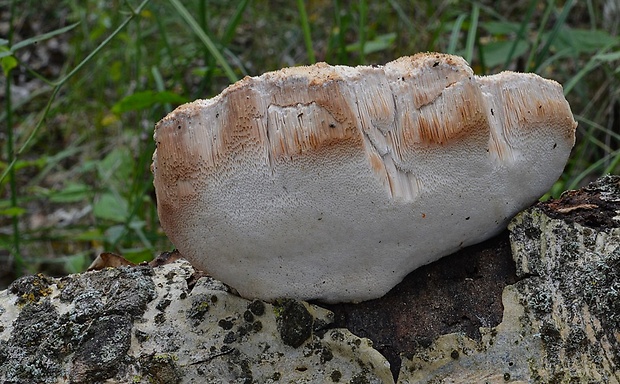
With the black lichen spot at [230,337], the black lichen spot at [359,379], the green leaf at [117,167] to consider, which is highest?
the black lichen spot at [230,337]

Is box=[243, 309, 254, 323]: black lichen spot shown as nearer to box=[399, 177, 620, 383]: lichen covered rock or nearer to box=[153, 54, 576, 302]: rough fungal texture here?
box=[153, 54, 576, 302]: rough fungal texture

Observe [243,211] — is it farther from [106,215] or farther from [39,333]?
[106,215]

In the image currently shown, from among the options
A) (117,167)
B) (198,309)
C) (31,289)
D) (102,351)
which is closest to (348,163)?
(198,309)

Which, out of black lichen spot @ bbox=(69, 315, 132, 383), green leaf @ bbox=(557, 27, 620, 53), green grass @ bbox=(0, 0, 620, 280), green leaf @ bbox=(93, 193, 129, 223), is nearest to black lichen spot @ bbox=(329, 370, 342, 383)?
black lichen spot @ bbox=(69, 315, 132, 383)

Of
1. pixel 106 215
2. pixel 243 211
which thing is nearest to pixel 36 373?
pixel 243 211

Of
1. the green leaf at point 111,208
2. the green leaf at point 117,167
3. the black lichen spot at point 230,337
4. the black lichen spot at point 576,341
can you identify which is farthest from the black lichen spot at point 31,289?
the green leaf at point 117,167

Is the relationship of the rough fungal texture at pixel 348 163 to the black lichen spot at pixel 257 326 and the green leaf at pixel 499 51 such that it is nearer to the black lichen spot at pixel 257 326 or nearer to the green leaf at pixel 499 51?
the black lichen spot at pixel 257 326

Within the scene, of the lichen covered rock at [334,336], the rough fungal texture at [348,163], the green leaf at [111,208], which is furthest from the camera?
the green leaf at [111,208]
